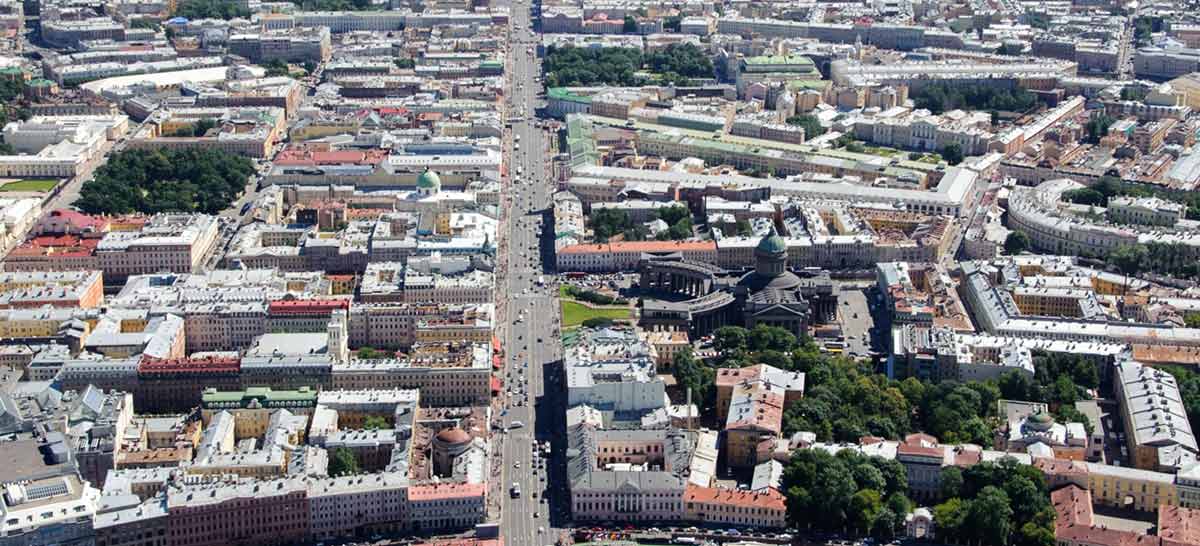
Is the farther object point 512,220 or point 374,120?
point 374,120

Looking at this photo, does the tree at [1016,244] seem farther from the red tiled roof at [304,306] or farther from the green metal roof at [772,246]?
the red tiled roof at [304,306]

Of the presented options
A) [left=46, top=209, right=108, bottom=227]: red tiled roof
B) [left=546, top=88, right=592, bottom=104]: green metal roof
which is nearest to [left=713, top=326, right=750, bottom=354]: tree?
[left=46, top=209, right=108, bottom=227]: red tiled roof

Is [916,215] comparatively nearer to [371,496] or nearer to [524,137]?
[524,137]

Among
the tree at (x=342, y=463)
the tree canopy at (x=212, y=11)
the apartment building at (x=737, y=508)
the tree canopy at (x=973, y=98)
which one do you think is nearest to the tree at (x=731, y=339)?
the apartment building at (x=737, y=508)

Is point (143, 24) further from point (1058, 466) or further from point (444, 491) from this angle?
point (1058, 466)

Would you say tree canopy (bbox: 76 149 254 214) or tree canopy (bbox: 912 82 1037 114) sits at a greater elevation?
tree canopy (bbox: 912 82 1037 114)

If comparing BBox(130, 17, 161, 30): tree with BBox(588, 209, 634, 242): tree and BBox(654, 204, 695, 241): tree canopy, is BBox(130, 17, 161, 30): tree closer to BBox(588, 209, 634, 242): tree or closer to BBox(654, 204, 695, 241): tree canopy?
BBox(588, 209, 634, 242): tree

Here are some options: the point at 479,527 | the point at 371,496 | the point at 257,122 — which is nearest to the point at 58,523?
→ the point at 371,496
